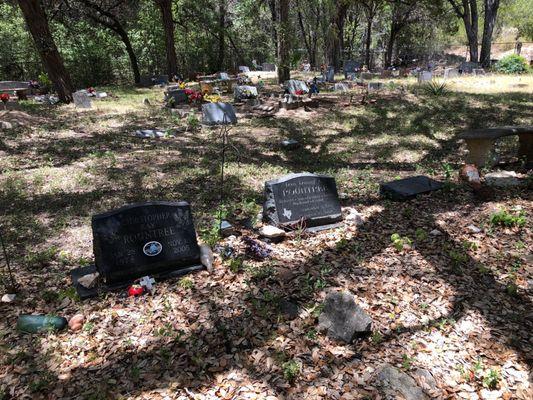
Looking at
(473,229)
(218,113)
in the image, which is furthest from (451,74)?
(218,113)

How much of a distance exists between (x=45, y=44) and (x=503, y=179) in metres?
16.5

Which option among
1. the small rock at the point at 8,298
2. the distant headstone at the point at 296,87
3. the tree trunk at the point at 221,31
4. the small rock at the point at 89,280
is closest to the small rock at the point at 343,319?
the small rock at the point at 89,280

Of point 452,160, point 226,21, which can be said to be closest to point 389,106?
point 452,160

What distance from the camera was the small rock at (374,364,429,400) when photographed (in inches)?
124

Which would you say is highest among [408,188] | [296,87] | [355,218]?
[296,87]

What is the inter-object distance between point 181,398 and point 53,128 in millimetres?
12153

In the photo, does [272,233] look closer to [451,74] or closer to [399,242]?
[399,242]

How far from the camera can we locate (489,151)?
8484 mm

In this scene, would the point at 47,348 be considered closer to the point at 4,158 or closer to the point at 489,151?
the point at 4,158

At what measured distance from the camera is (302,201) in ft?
20.1

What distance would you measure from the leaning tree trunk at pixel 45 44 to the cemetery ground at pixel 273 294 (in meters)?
7.92

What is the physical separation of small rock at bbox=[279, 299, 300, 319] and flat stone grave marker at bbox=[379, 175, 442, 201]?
360cm

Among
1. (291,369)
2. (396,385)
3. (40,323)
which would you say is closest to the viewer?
(396,385)

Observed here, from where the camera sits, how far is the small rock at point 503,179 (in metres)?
7.23
